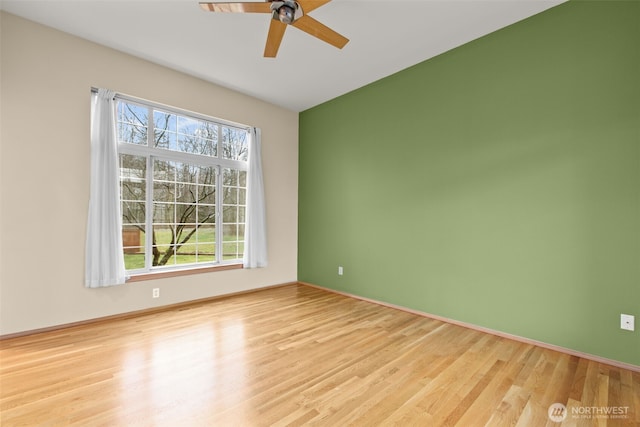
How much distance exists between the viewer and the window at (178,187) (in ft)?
11.7

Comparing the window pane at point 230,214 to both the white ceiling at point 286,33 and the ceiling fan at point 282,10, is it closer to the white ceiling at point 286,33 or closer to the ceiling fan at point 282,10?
the white ceiling at point 286,33

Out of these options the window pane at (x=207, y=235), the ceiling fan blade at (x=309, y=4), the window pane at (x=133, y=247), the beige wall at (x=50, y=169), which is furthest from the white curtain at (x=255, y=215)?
the ceiling fan blade at (x=309, y=4)

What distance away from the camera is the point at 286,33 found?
9.80 feet

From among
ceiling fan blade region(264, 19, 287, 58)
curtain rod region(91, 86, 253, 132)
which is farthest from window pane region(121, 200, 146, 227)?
ceiling fan blade region(264, 19, 287, 58)

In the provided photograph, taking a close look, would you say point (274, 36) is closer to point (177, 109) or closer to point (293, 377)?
point (177, 109)

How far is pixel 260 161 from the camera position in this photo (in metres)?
4.64

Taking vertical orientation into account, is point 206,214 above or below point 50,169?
below

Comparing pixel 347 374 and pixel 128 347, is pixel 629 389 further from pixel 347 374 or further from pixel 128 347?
pixel 128 347

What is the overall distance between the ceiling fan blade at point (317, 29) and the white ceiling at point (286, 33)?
0.97ft

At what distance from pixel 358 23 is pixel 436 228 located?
2383 millimetres

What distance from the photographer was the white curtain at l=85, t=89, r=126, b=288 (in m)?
3.11

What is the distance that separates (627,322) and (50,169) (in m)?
5.40

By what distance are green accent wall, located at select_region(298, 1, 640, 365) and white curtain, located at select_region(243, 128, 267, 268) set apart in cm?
147

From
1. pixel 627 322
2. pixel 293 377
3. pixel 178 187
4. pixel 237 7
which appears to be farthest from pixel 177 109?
pixel 627 322
